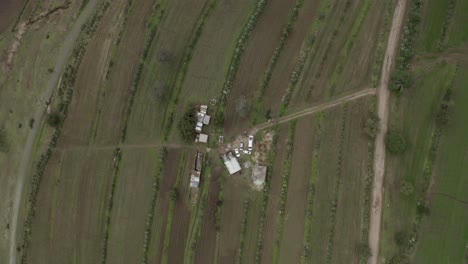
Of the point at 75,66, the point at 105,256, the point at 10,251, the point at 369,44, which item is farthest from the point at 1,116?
the point at 369,44

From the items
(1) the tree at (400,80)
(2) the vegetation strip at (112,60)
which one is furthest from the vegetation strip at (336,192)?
(2) the vegetation strip at (112,60)

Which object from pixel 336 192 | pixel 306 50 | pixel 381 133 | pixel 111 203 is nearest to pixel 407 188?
pixel 381 133

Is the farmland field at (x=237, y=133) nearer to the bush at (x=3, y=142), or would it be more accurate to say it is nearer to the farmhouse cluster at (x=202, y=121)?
the farmhouse cluster at (x=202, y=121)

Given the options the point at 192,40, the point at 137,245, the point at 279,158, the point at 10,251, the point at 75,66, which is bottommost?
the point at 10,251

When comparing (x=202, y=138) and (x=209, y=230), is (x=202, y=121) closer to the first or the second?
(x=202, y=138)

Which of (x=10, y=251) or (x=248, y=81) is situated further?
(x=10, y=251)

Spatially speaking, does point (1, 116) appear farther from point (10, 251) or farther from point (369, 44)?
point (369, 44)

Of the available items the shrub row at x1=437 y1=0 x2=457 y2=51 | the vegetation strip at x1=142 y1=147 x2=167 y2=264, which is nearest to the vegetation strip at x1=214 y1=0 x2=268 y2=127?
the vegetation strip at x1=142 y1=147 x2=167 y2=264
